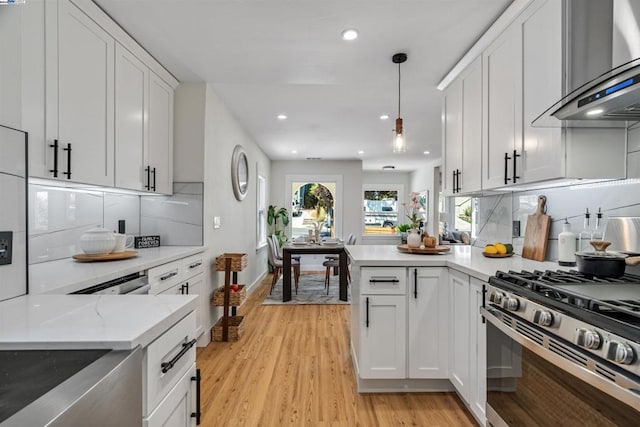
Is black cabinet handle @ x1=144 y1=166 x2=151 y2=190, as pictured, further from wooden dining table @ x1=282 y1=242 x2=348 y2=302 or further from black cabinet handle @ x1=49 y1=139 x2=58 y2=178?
wooden dining table @ x1=282 y1=242 x2=348 y2=302

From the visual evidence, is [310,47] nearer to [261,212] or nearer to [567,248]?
[567,248]

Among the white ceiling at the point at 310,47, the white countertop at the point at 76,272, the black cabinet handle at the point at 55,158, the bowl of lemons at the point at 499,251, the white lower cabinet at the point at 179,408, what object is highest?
the white ceiling at the point at 310,47

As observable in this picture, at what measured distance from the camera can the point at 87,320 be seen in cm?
91

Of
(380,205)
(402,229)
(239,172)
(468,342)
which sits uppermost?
(239,172)

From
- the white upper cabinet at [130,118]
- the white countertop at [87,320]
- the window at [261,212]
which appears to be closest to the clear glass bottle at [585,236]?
the white countertop at [87,320]

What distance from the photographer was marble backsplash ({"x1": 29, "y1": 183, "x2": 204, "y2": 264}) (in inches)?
77.5

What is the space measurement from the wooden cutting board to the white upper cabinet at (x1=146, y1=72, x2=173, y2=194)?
9.44ft

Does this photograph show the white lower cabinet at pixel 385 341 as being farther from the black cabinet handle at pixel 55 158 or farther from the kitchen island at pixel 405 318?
the black cabinet handle at pixel 55 158

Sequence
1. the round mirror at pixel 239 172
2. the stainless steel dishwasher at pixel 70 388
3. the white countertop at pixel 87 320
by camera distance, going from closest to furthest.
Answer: the stainless steel dishwasher at pixel 70 388
the white countertop at pixel 87 320
the round mirror at pixel 239 172

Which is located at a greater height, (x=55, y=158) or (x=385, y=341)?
(x=55, y=158)

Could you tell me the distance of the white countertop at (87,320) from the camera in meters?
0.77

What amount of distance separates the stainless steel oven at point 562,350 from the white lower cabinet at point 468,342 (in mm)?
180

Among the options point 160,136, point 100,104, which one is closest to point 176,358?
point 100,104

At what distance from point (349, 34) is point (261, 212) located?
4.42 m
